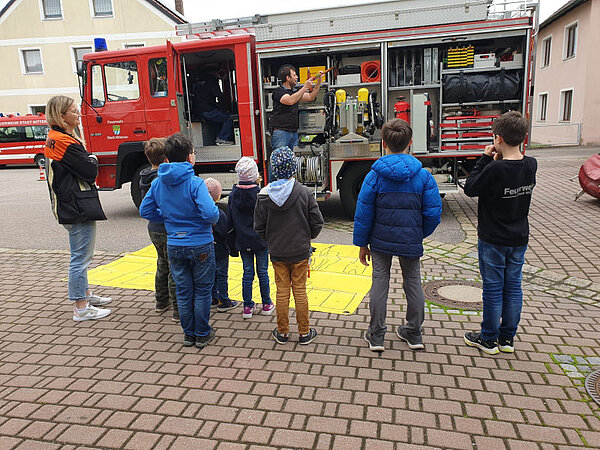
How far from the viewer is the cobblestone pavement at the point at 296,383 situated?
2.67 meters

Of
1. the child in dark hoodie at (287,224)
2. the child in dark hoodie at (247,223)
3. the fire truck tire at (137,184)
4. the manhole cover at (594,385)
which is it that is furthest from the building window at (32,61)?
the manhole cover at (594,385)

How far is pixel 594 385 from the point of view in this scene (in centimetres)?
303

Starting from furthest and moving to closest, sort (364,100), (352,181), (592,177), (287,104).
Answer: (592,177) → (352,181) → (364,100) → (287,104)

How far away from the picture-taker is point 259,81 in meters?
7.71

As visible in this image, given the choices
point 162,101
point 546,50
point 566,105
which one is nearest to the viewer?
point 162,101

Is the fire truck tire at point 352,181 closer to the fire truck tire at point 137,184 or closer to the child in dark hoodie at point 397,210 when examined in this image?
the fire truck tire at point 137,184

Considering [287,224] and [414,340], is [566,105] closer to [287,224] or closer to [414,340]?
[414,340]

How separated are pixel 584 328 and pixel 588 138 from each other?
21.4 meters

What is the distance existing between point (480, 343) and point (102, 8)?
102ft

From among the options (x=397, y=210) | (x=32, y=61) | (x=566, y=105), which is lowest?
(x=397, y=210)

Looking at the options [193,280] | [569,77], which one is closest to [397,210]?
[193,280]

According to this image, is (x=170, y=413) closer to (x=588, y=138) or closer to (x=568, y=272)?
(x=568, y=272)

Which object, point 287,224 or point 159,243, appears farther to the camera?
point 159,243

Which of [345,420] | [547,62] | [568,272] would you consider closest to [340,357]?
[345,420]
